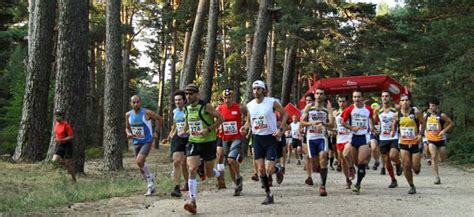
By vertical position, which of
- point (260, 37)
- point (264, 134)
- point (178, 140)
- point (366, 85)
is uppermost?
point (260, 37)

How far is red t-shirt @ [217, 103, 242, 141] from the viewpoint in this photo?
1204 centimetres

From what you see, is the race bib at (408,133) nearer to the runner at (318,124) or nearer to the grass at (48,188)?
the runner at (318,124)

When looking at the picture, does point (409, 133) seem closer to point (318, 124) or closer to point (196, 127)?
point (318, 124)

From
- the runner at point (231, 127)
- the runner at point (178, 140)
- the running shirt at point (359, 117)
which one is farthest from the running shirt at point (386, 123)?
the runner at point (178, 140)

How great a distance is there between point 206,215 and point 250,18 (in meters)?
22.0

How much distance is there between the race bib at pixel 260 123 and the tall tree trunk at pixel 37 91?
10.1 m

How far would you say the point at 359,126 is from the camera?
11.5 m

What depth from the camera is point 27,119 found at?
57.6ft

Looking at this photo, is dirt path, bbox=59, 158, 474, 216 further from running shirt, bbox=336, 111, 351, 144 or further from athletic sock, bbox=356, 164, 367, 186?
running shirt, bbox=336, 111, 351, 144

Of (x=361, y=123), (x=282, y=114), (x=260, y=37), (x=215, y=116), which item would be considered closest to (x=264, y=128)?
(x=282, y=114)

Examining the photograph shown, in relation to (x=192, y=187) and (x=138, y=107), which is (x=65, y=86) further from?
(x=192, y=187)

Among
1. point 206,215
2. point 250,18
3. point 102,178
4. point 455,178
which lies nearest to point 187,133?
point 206,215

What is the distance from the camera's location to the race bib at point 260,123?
9891 mm

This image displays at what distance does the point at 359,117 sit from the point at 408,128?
1.09 meters
